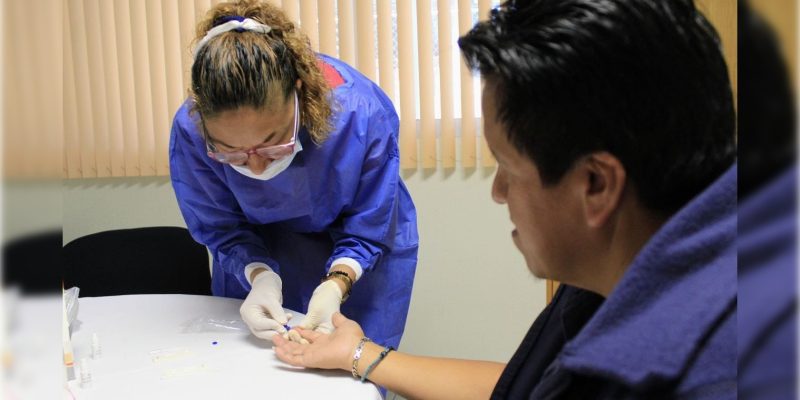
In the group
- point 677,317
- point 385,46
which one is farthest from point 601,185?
point 385,46

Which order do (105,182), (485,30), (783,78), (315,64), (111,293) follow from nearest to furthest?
(783,78) < (485,30) < (315,64) < (111,293) < (105,182)

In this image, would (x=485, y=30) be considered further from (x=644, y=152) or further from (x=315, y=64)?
(x=315, y=64)

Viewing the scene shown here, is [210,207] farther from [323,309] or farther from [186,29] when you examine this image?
[186,29]

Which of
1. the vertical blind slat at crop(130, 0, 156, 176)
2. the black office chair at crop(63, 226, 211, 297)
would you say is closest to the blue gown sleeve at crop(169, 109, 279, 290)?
the black office chair at crop(63, 226, 211, 297)

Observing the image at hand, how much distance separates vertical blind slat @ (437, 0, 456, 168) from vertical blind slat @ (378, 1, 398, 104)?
0.59 feet

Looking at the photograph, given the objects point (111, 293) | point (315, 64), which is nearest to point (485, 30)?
point (315, 64)

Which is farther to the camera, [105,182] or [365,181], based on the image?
[105,182]

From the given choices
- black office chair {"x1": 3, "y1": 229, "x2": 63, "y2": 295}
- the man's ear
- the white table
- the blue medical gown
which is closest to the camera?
black office chair {"x1": 3, "y1": 229, "x2": 63, "y2": 295}

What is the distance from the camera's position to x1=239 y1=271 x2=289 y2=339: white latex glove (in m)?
1.25

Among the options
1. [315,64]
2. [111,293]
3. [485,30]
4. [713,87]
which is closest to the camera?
[713,87]

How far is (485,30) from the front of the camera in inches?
24.0

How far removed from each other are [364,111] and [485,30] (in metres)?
0.83

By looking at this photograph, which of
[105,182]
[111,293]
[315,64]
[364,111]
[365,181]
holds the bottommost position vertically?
[111,293]

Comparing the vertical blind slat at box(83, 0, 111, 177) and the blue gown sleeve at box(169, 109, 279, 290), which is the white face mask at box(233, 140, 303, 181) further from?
the vertical blind slat at box(83, 0, 111, 177)
